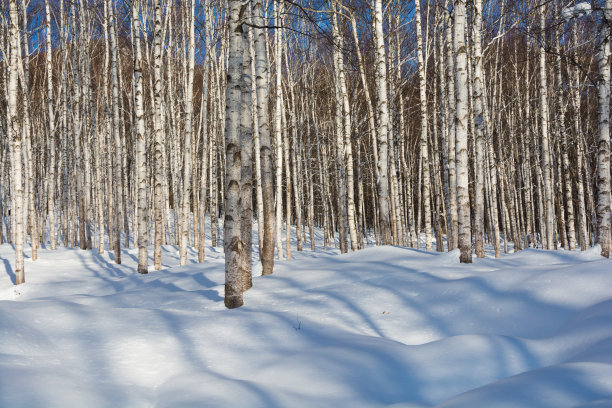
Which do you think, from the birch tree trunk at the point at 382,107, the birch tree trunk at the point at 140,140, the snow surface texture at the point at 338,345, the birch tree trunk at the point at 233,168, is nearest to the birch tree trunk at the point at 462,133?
the snow surface texture at the point at 338,345

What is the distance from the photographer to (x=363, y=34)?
16.0m

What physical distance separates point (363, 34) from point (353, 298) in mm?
13597

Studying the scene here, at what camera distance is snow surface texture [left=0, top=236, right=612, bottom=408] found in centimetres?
261

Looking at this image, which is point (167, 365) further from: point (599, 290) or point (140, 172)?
point (140, 172)

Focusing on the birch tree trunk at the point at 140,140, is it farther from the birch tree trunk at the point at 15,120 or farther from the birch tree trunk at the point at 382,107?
the birch tree trunk at the point at 382,107

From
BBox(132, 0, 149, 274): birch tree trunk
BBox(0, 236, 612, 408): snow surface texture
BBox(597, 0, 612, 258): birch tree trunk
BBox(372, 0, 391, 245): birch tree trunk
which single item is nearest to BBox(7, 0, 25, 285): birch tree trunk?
BBox(132, 0, 149, 274): birch tree trunk

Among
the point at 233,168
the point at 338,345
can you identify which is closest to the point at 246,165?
the point at 233,168

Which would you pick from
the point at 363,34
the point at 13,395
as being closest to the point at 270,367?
the point at 13,395

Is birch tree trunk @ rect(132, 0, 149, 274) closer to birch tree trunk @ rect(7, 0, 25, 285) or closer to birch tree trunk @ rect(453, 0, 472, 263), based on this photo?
birch tree trunk @ rect(7, 0, 25, 285)

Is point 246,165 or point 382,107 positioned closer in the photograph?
point 246,165

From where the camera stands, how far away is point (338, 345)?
353cm

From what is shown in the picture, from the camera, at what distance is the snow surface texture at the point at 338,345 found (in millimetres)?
2609

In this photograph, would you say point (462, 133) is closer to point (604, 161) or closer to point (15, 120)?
point (604, 161)

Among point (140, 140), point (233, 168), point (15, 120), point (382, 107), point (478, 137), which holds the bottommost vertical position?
point (233, 168)
